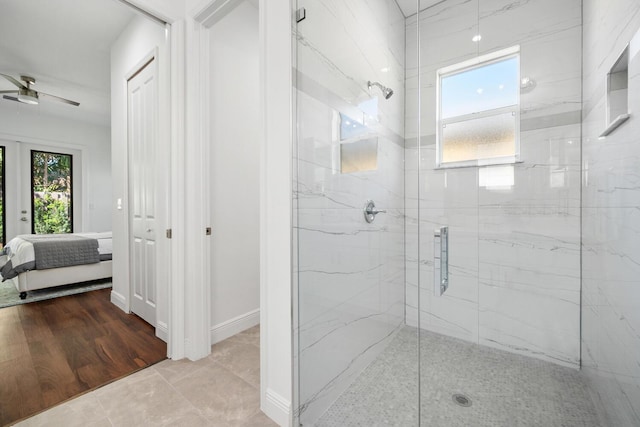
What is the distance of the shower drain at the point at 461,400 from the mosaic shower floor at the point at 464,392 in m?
0.02

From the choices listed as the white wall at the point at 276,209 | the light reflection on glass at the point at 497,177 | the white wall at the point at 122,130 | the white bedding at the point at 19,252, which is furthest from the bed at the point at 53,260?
the light reflection on glass at the point at 497,177

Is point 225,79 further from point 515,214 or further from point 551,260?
point 551,260

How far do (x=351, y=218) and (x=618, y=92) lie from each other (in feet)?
3.89

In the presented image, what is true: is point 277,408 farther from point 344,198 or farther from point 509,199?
point 509,199

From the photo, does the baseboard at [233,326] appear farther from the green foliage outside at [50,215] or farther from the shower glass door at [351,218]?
the green foliage outside at [50,215]

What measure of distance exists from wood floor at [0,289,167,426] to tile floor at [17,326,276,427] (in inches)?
5.2

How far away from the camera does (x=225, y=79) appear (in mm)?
2221

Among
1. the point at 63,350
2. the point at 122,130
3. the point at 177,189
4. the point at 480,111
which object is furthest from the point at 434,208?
the point at 122,130

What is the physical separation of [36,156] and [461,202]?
411 cm

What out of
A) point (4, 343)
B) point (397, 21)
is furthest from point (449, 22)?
point (4, 343)

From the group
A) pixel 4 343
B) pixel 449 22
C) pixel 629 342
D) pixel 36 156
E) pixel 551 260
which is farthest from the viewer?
pixel 36 156

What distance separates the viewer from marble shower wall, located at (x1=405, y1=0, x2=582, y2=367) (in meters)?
1.47

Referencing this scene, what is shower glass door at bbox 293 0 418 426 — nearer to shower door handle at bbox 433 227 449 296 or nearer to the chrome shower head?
the chrome shower head

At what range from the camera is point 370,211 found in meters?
1.70
